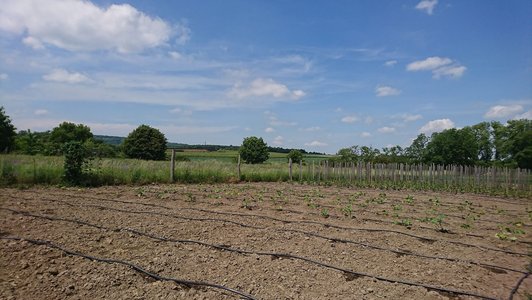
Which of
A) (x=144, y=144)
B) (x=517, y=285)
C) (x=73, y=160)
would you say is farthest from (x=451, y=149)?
(x=517, y=285)

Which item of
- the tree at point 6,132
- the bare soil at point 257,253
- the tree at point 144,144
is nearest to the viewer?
the bare soil at point 257,253

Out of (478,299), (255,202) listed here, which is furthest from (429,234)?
(255,202)

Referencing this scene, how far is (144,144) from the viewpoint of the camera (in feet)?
154

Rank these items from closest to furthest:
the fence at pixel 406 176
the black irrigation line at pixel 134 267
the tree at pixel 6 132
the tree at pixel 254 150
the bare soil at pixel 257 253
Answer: the black irrigation line at pixel 134 267
the bare soil at pixel 257 253
the fence at pixel 406 176
the tree at pixel 6 132
the tree at pixel 254 150

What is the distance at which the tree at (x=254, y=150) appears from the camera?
51188mm

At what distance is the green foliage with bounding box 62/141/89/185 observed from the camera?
12703 millimetres

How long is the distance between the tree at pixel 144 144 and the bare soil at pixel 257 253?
39937 millimetres

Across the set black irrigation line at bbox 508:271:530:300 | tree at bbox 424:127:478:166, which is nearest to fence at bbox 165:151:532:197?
black irrigation line at bbox 508:271:530:300

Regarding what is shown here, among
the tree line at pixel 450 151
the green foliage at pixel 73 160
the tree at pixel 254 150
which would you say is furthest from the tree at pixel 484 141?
the green foliage at pixel 73 160

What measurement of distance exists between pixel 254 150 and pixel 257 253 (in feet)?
153

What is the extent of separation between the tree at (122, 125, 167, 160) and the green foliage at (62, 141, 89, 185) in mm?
34812

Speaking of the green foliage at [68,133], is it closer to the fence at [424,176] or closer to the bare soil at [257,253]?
the fence at [424,176]

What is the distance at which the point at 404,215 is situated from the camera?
8.50 m

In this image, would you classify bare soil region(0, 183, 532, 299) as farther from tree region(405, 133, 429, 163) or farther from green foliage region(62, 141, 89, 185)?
tree region(405, 133, 429, 163)
